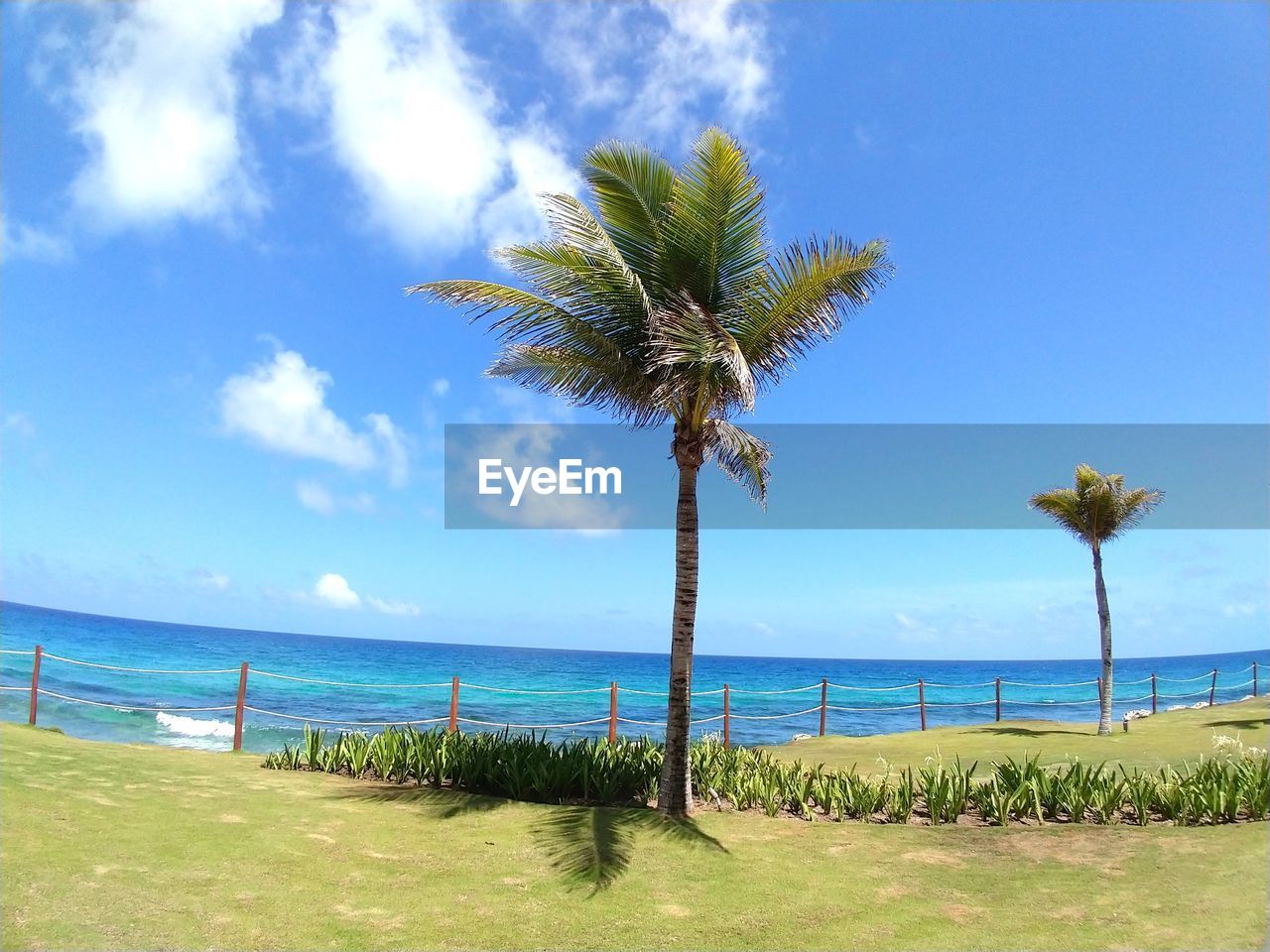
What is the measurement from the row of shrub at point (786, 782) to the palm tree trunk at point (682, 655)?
623 millimetres

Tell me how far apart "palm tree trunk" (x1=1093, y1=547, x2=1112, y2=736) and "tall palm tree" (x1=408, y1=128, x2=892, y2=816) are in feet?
43.4

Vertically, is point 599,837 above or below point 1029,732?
above

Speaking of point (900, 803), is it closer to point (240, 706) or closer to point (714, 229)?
point (714, 229)

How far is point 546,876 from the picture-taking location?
5969mm

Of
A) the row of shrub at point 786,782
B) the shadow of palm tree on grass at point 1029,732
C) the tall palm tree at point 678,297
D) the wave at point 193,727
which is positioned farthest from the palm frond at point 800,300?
the wave at point 193,727

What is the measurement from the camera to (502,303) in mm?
8312

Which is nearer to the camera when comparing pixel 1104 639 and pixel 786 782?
pixel 786 782

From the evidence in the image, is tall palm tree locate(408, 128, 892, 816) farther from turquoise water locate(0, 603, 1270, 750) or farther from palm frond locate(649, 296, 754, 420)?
turquoise water locate(0, 603, 1270, 750)

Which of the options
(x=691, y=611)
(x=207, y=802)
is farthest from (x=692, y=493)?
(x=207, y=802)

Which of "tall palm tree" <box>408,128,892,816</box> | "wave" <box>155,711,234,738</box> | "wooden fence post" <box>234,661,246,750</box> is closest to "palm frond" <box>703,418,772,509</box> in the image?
"tall palm tree" <box>408,128,892,816</box>

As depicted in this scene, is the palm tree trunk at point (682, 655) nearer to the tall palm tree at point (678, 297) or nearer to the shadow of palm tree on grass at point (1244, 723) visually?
the tall palm tree at point (678, 297)

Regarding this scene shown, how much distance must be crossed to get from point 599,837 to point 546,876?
95 centimetres

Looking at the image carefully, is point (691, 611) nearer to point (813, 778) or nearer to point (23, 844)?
point (813, 778)

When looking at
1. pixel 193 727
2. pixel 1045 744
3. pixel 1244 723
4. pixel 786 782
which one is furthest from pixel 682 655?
pixel 193 727
